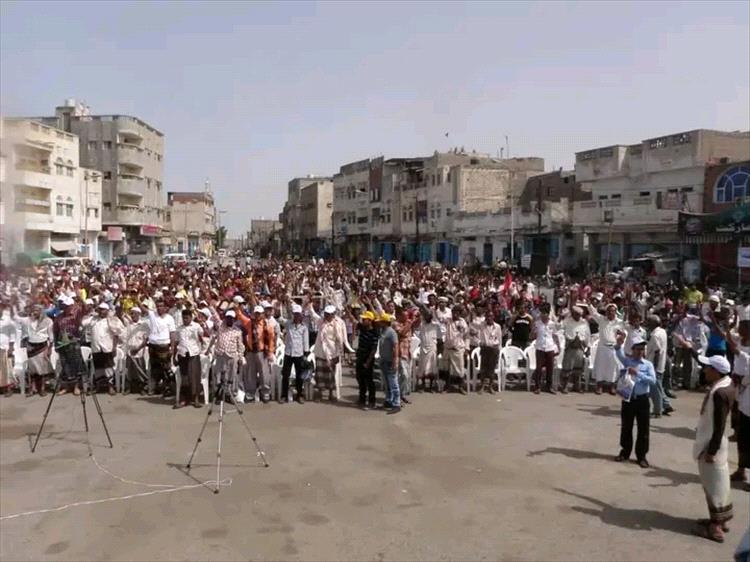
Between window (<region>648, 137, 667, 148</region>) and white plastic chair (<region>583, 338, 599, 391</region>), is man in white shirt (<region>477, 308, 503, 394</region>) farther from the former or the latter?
window (<region>648, 137, 667, 148</region>)

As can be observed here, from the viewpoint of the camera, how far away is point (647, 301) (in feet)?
53.0

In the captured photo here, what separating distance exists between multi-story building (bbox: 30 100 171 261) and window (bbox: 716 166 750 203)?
136 feet

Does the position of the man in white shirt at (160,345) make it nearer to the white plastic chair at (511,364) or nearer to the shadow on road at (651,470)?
the white plastic chair at (511,364)

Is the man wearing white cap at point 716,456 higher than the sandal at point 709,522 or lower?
higher

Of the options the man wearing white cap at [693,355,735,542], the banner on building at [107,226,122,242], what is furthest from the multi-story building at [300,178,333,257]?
the man wearing white cap at [693,355,735,542]

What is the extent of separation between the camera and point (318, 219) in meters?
87.1

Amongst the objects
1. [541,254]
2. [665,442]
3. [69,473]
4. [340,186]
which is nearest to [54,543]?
[69,473]

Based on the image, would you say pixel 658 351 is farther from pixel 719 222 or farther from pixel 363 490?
pixel 719 222

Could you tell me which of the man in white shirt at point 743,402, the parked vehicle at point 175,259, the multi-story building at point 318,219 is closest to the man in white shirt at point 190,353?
the man in white shirt at point 743,402

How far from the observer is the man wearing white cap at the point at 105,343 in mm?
10398

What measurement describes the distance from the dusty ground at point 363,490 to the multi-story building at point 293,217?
84576 mm

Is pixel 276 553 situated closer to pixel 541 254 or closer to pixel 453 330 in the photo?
pixel 453 330

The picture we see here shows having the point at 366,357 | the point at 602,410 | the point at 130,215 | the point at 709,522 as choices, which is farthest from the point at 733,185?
the point at 130,215

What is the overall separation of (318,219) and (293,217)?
45.3ft
